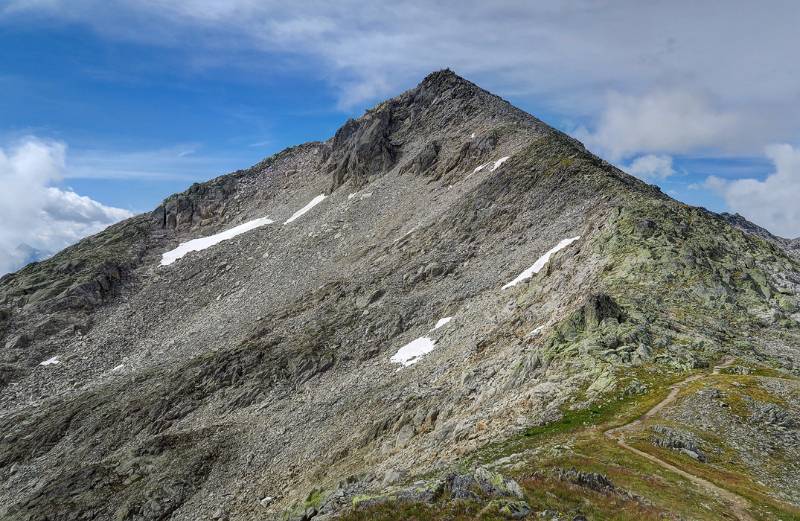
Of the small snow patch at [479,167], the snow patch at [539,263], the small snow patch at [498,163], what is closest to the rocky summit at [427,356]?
the snow patch at [539,263]

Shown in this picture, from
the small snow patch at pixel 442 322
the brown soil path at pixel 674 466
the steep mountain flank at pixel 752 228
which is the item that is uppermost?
the steep mountain flank at pixel 752 228

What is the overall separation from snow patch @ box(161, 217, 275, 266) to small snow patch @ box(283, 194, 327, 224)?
4.66 metres

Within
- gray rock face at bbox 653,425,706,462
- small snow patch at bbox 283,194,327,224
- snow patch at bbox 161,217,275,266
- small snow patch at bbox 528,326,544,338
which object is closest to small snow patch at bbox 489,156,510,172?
small snow patch at bbox 283,194,327,224

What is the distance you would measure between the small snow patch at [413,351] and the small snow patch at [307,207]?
54.4m

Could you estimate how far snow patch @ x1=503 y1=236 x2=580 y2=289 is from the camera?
177 ft

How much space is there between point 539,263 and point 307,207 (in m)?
60.0

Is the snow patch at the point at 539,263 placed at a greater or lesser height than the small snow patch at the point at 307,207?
lesser

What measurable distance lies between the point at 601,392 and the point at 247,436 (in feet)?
104

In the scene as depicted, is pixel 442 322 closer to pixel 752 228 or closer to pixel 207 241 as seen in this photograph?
pixel 207 241

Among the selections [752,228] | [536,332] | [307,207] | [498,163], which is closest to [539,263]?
[536,332]

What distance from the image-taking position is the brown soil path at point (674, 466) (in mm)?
19594

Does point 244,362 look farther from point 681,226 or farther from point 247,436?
point 681,226

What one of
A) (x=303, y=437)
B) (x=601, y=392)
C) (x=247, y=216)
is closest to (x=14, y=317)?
(x=247, y=216)

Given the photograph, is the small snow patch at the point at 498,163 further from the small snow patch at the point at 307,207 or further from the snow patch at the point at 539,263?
the small snow patch at the point at 307,207
